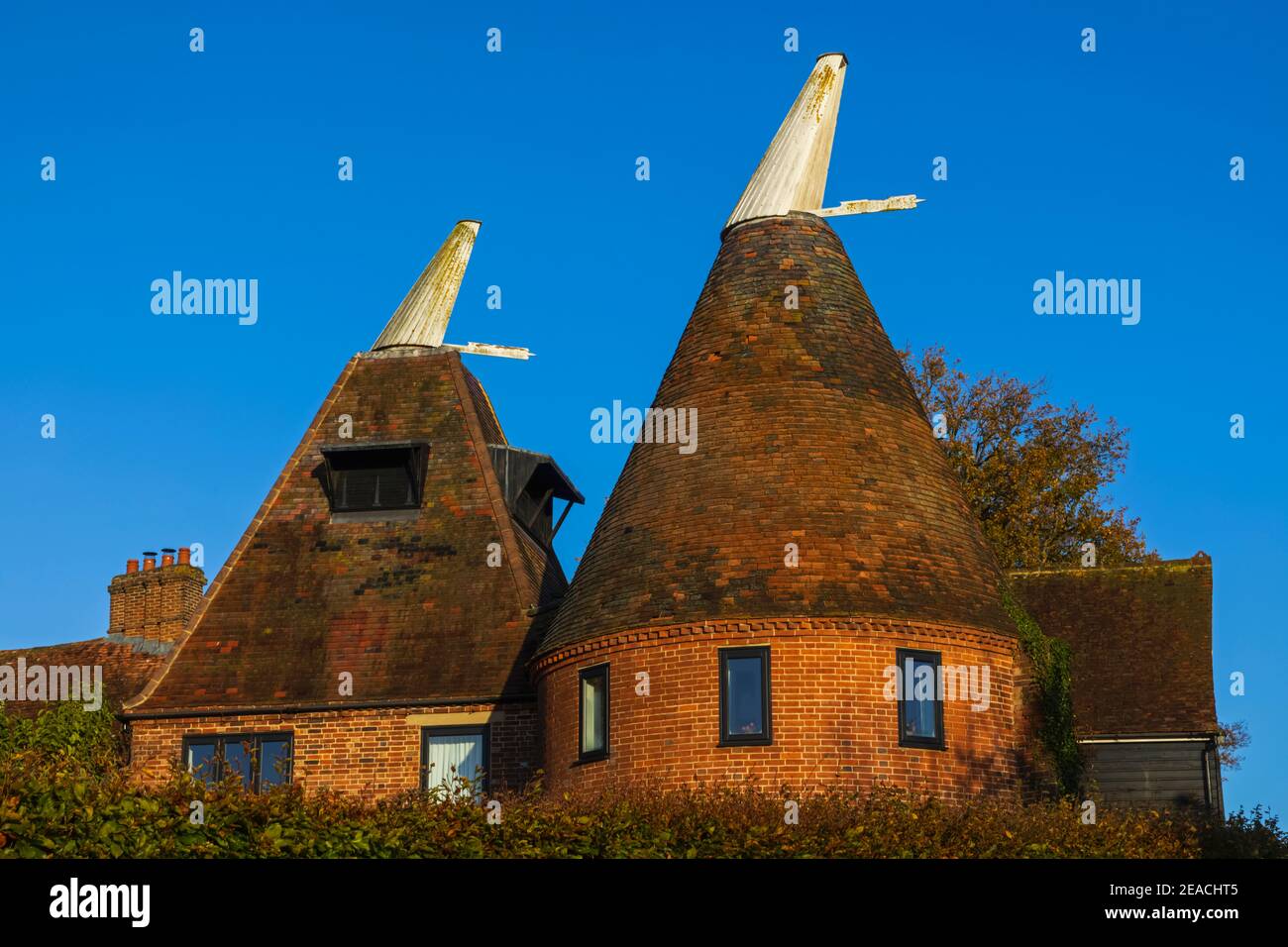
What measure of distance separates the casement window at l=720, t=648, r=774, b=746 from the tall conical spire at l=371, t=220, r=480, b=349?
11.5 m

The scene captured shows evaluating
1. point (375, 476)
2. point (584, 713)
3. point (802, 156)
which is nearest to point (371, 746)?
point (584, 713)

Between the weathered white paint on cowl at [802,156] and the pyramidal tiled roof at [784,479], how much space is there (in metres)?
0.05

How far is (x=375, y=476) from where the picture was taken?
29.2 metres

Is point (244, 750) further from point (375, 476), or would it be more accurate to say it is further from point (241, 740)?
point (375, 476)

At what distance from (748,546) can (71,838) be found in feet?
32.7

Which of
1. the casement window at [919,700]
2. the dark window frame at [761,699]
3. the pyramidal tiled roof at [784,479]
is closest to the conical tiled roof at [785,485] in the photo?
the pyramidal tiled roof at [784,479]

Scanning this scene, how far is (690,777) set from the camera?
21547 millimetres

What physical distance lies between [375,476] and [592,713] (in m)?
7.74

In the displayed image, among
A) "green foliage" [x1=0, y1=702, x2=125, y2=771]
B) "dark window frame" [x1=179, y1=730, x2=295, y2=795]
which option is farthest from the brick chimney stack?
"dark window frame" [x1=179, y1=730, x2=295, y2=795]

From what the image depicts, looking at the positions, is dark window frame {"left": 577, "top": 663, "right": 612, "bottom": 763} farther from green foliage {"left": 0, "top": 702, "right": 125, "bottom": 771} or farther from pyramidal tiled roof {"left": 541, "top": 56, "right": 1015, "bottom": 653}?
green foliage {"left": 0, "top": 702, "right": 125, "bottom": 771}

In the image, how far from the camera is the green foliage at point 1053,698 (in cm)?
2325

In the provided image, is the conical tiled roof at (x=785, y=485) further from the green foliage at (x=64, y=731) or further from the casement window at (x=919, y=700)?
the green foliage at (x=64, y=731)

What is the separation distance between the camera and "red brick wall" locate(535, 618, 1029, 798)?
2133cm
